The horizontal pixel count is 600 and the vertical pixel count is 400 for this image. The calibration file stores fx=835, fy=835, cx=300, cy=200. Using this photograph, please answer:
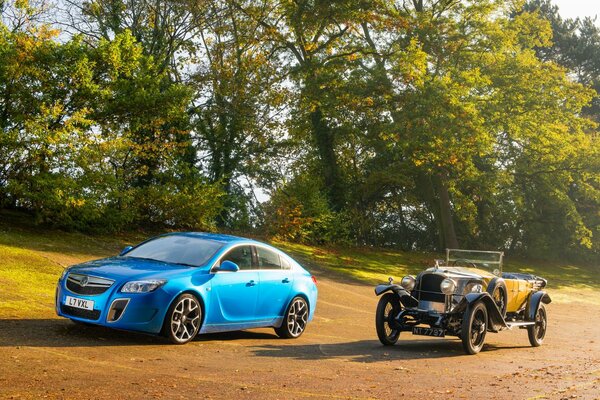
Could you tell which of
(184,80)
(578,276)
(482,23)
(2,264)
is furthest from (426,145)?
(2,264)

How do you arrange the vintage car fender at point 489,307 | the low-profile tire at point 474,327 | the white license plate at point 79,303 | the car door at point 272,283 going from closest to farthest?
1. the white license plate at point 79,303
2. the car door at point 272,283
3. the low-profile tire at point 474,327
4. the vintage car fender at point 489,307

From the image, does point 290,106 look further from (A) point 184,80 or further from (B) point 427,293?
(B) point 427,293

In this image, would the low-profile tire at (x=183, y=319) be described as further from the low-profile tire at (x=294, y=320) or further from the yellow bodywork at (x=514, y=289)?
the yellow bodywork at (x=514, y=289)

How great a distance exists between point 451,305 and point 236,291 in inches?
156

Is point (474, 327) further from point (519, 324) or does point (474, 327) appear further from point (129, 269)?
point (129, 269)

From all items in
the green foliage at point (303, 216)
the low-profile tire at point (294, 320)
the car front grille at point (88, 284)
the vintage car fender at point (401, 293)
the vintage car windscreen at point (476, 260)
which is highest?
the green foliage at point (303, 216)

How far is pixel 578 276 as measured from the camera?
43.0m

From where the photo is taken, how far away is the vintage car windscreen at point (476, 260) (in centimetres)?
1739

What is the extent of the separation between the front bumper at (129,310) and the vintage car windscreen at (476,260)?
806 cm

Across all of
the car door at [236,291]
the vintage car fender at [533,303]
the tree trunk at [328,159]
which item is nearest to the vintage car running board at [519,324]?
the vintage car fender at [533,303]

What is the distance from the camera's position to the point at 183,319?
1172cm

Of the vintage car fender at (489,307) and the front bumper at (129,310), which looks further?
the vintage car fender at (489,307)

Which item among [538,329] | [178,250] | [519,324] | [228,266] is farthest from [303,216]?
[228,266]

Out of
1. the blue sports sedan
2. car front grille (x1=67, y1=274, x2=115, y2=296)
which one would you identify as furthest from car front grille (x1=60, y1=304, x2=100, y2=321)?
car front grille (x1=67, y1=274, x2=115, y2=296)
